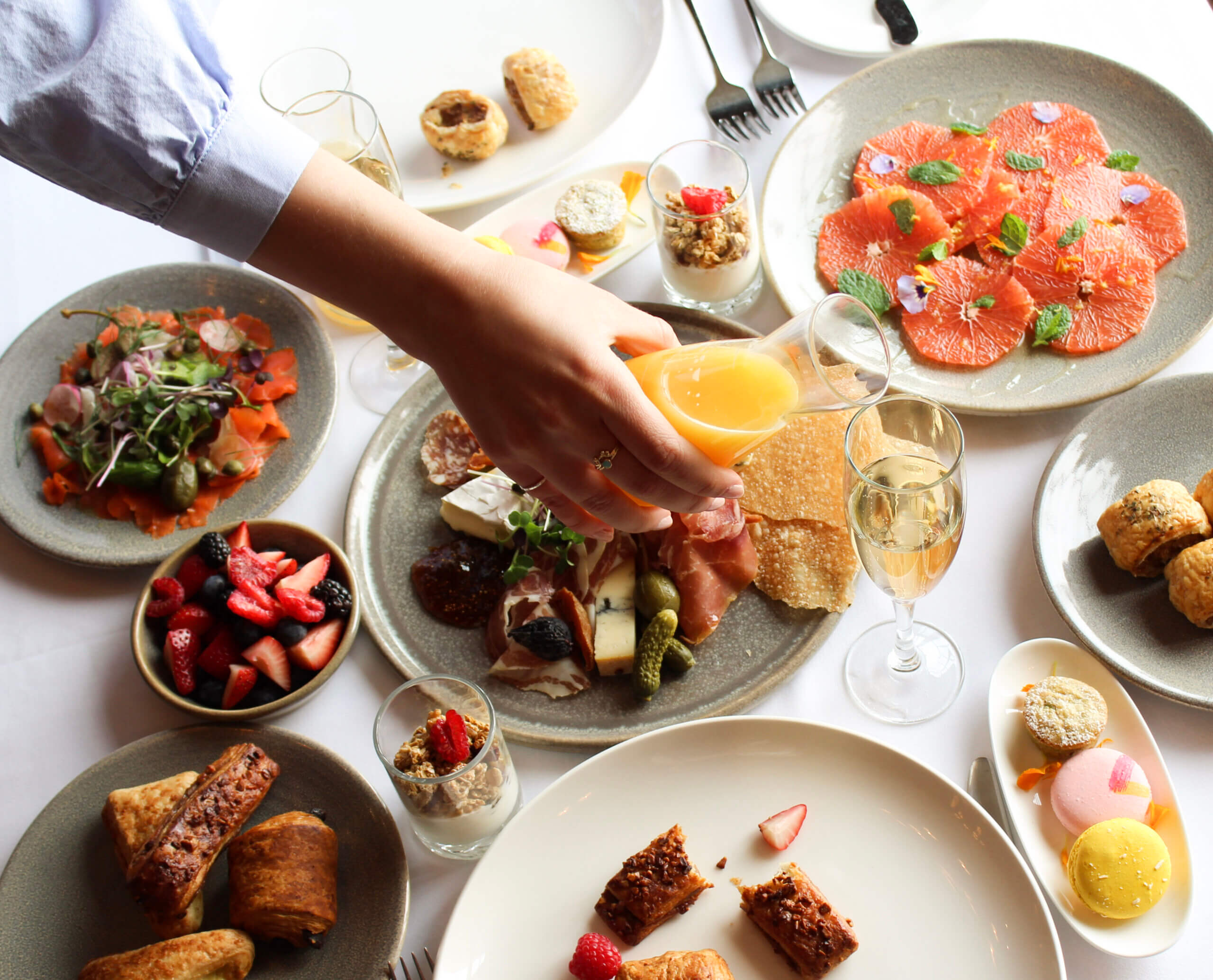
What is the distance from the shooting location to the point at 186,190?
1.15 metres

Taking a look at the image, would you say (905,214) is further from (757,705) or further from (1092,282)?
(757,705)

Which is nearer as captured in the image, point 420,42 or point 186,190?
point 186,190

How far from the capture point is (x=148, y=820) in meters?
1.30

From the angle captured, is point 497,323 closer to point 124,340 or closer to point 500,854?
point 500,854

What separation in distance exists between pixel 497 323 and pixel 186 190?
1.36 feet

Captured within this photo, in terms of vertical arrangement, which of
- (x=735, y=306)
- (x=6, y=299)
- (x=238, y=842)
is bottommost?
(x=238, y=842)

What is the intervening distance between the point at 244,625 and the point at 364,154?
3.02ft

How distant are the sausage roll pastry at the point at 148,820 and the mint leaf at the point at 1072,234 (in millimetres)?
1669

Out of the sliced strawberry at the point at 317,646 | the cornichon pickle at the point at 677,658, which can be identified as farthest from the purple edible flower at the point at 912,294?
the sliced strawberry at the point at 317,646

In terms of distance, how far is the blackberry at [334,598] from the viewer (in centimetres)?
147

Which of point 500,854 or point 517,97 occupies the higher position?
point 517,97

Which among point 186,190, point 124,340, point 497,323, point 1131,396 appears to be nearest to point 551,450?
point 497,323

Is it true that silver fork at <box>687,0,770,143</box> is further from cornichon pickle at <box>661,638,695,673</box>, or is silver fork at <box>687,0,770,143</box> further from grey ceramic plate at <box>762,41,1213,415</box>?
cornichon pickle at <box>661,638,695,673</box>

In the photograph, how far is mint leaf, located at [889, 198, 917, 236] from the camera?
1730 mm
